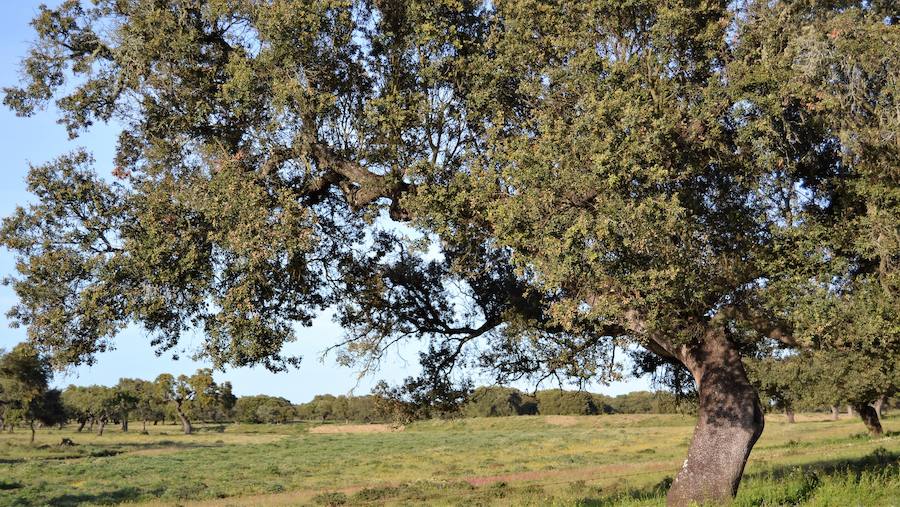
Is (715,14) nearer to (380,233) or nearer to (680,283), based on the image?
(680,283)

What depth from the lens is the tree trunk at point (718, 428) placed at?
1543cm

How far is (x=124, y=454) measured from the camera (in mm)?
71375

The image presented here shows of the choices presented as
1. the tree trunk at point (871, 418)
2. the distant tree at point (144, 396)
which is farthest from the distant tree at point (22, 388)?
the tree trunk at point (871, 418)

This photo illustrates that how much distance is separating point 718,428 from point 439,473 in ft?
109

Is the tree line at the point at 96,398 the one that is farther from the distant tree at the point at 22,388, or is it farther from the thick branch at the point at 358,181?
the thick branch at the point at 358,181

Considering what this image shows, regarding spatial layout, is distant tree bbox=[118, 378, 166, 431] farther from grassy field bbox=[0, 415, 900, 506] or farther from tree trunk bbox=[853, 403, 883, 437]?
tree trunk bbox=[853, 403, 883, 437]

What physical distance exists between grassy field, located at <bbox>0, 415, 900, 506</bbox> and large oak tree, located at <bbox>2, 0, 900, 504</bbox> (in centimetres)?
378

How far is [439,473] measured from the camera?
153 feet

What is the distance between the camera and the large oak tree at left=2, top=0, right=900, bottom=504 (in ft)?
43.4

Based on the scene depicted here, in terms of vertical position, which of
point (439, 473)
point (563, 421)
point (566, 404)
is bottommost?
point (439, 473)

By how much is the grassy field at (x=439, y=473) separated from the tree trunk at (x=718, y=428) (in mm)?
660

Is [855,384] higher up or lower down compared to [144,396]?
lower down

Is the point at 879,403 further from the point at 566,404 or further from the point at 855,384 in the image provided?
the point at 566,404

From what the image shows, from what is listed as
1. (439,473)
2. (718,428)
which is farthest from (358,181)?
(439,473)
